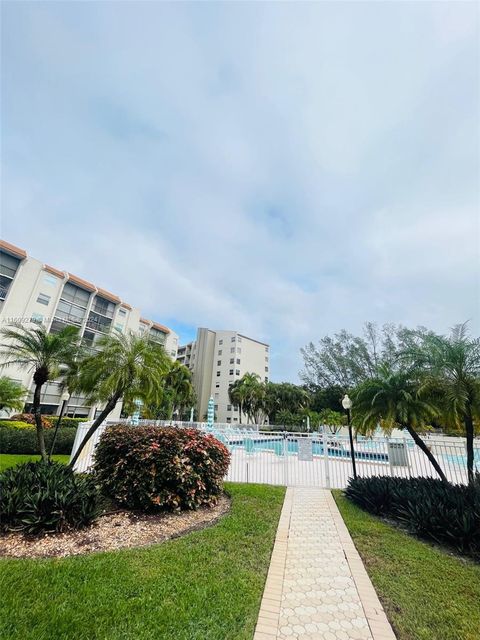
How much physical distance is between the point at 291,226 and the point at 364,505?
10.9 metres

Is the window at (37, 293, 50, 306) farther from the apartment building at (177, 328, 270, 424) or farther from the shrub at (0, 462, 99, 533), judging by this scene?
the shrub at (0, 462, 99, 533)

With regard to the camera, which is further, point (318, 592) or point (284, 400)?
point (284, 400)

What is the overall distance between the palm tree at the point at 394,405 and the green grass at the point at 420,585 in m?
3.81

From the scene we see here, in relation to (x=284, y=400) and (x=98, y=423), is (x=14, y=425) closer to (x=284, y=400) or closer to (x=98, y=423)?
(x=98, y=423)

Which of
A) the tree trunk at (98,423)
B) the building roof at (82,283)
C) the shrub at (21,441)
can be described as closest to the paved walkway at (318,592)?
the tree trunk at (98,423)

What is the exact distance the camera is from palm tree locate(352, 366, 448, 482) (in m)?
8.83

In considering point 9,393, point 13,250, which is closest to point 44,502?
point 9,393

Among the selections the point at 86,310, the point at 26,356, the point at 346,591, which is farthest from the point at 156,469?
the point at 86,310

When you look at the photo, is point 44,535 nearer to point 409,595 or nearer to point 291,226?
point 409,595

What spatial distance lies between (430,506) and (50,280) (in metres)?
38.7

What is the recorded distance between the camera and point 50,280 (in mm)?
33281

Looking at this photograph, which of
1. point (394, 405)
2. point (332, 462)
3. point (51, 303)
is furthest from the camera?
point (51, 303)

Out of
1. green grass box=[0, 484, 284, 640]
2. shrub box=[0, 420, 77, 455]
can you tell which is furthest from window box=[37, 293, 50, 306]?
green grass box=[0, 484, 284, 640]

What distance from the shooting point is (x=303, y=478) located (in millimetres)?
10727
